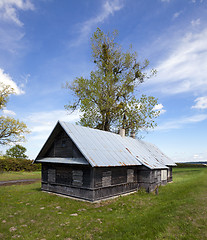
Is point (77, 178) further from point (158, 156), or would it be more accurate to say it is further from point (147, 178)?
point (158, 156)

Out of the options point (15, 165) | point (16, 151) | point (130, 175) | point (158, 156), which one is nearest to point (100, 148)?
point (130, 175)

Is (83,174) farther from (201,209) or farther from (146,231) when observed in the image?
(201,209)

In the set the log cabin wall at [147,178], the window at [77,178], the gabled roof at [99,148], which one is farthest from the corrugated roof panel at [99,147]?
the window at [77,178]

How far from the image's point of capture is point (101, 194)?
14.3 metres

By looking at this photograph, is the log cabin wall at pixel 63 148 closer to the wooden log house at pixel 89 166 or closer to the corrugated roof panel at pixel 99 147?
the wooden log house at pixel 89 166

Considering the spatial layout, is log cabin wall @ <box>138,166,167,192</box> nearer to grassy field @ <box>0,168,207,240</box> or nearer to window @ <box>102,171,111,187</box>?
grassy field @ <box>0,168,207,240</box>

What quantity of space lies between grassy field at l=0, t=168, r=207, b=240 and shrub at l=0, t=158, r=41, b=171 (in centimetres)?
2472

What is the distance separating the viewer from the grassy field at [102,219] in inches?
330

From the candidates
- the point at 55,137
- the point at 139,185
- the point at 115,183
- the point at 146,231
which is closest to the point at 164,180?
the point at 139,185

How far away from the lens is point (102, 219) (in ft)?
33.5

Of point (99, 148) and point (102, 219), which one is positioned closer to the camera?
point (102, 219)

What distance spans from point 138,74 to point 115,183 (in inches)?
891

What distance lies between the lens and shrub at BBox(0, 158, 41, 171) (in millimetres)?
36188

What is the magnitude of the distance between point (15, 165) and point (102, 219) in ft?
108
